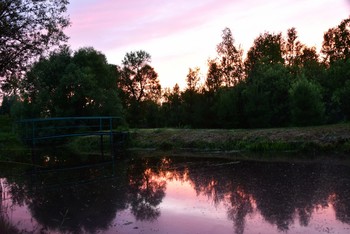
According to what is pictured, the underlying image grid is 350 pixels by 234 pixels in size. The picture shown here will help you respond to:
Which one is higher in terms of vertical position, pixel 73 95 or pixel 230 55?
pixel 230 55

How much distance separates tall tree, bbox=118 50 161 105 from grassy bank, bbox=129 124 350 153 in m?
27.7

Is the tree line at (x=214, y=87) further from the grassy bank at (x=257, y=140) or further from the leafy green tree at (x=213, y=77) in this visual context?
the grassy bank at (x=257, y=140)

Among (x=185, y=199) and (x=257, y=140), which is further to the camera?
(x=257, y=140)

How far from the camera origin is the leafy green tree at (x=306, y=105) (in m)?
18.9

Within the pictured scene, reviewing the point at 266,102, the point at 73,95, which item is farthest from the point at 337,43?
the point at 73,95

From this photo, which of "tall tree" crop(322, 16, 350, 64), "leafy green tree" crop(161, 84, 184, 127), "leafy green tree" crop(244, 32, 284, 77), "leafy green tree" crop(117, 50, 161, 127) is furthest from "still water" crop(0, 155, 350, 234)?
"leafy green tree" crop(117, 50, 161, 127)

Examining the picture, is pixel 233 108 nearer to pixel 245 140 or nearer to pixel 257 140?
pixel 245 140

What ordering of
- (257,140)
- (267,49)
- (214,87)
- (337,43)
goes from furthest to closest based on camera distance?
(267,49) → (337,43) → (214,87) → (257,140)

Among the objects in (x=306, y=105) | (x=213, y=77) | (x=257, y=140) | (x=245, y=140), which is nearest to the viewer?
(x=257, y=140)

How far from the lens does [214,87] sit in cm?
3042

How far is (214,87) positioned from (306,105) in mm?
12105

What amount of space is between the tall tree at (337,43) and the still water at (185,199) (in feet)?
97.2

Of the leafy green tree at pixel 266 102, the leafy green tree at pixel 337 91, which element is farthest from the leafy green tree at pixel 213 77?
the leafy green tree at pixel 337 91

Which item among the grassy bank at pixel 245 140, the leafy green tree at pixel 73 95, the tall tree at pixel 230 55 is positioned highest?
the tall tree at pixel 230 55
